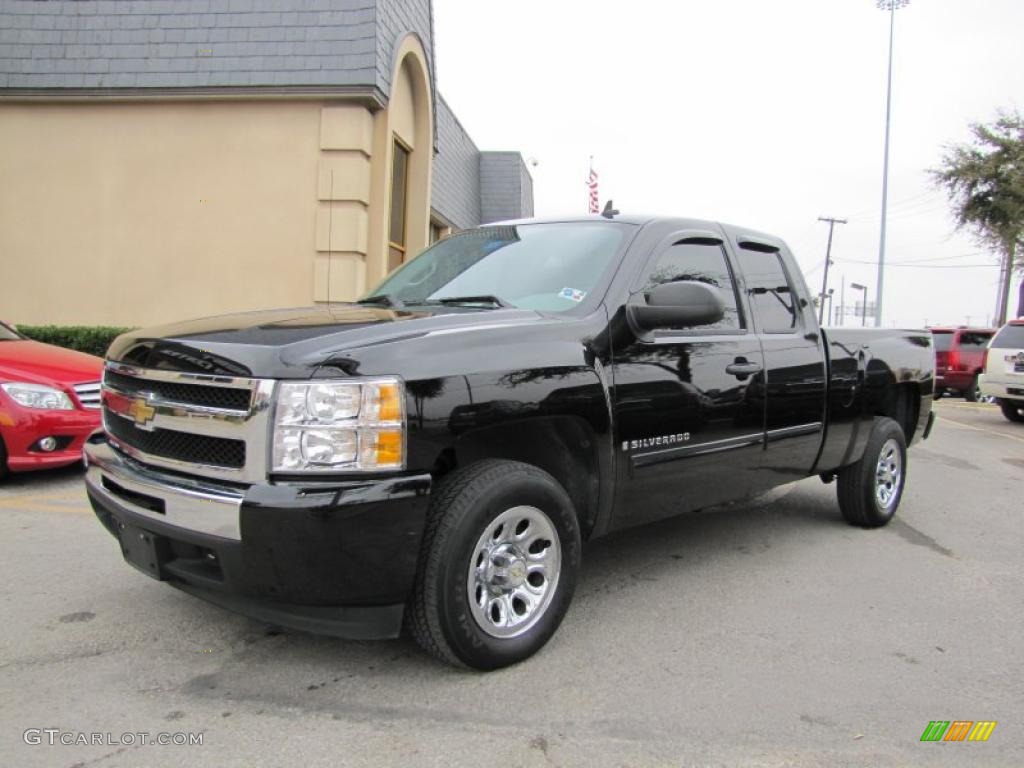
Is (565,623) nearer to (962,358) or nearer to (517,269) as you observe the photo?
(517,269)

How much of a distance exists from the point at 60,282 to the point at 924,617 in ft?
39.8

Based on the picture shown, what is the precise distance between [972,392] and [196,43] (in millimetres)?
17590

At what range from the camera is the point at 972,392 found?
18625 mm

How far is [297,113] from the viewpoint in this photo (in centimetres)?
1119

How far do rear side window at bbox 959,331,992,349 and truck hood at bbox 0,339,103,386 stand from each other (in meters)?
18.2

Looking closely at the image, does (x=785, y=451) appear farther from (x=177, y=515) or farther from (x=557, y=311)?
(x=177, y=515)

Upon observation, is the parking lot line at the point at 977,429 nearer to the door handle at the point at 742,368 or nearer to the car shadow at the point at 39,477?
the door handle at the point at 742,368

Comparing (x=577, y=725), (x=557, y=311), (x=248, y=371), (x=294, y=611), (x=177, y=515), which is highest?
(x=557, y=311)

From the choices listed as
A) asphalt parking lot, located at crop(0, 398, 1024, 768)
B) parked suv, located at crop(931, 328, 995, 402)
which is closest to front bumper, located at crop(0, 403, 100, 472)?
asphalt parking lot, located at crop(0, 398, 1024, 768)

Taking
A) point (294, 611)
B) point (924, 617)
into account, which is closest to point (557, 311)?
point (294, 611)

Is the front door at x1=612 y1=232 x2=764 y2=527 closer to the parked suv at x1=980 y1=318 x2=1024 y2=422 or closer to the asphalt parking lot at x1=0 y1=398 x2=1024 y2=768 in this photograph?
the asphalt parking lot at x1=0 y1=398 x2=1024 y2=768

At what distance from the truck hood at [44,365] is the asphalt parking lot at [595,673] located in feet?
4.80

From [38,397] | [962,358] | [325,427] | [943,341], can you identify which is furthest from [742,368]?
[943,341]

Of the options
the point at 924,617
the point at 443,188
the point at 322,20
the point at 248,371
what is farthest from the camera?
the point at 443,188
